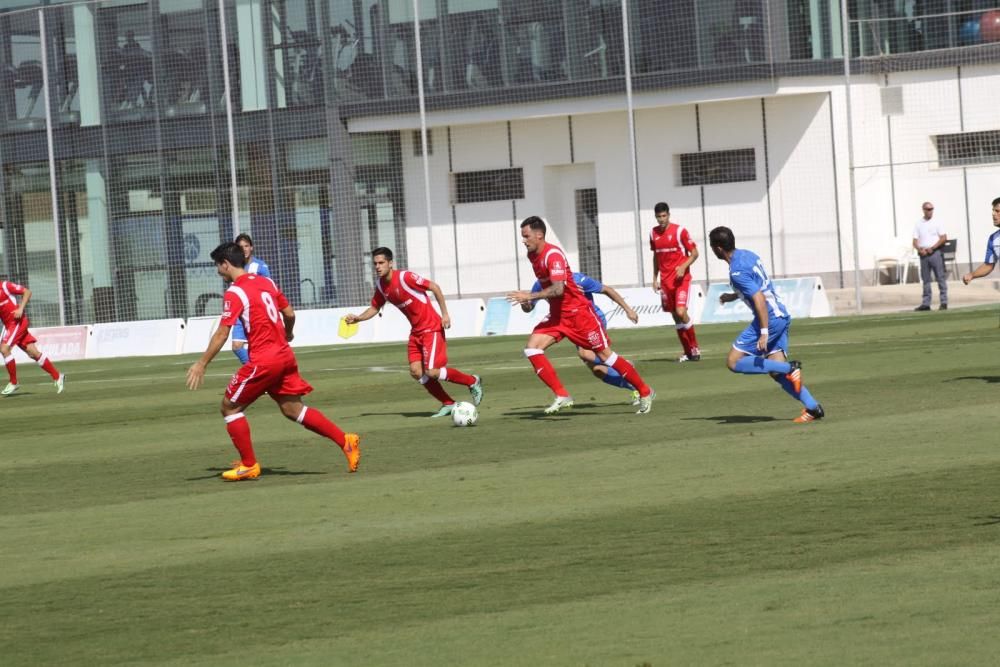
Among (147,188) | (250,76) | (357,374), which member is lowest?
(357,374)

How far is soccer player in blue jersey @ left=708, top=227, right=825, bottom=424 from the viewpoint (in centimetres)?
1378

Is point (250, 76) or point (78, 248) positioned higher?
point (250, 76)

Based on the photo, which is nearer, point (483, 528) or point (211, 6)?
point (483, 528)

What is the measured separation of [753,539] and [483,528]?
5.66 ft

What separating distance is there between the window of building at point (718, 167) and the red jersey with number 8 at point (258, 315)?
27569mm

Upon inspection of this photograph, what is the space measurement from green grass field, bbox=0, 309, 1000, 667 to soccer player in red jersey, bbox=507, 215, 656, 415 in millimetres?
370

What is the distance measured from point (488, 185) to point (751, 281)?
2758 cm

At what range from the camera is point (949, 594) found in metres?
7.09

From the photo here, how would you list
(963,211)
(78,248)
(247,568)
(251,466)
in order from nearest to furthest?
(247,568), (251,466), (963,211), (78,248)

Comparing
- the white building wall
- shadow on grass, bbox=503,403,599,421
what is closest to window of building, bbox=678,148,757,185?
the white building wall

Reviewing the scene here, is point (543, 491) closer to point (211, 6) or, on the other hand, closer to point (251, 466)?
point (251, 466)

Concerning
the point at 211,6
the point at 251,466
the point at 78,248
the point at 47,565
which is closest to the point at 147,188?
the point at 78,248

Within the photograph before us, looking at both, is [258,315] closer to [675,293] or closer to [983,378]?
[983,378]

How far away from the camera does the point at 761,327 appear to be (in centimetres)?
1384
